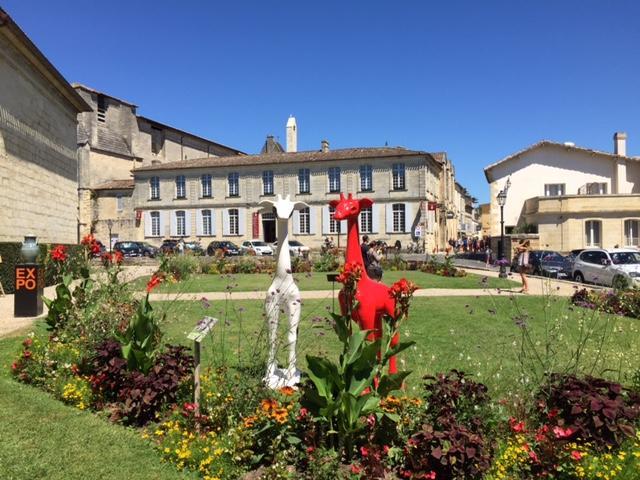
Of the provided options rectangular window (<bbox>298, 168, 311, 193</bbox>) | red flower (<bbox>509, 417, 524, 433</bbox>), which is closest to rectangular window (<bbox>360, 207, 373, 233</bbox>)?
rectangular window (<bbox>298, 168, 311, 193</bbox>)

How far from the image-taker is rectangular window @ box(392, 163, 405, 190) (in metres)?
38.1

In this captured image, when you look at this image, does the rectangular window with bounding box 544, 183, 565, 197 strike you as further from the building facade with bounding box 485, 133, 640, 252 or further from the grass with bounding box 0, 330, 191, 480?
the grass with bounding box 0, 330, 191, 480

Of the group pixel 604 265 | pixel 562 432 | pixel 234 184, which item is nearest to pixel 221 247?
pixel 234 184

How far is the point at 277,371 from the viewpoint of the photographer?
5.13 metres

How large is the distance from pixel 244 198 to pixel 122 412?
3731 cm

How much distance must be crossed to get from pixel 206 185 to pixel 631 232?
102 feet

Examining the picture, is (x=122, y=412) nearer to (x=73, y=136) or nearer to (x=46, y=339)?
(x=46, y=339)

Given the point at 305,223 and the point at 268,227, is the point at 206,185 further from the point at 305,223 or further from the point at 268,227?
the point at 305,223

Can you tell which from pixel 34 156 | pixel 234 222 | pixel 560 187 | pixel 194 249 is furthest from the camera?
pixel 234 222

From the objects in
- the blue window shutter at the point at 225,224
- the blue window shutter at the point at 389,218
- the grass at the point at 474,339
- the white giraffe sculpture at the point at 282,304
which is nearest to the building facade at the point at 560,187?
the blue window shutter at the point at 389,218

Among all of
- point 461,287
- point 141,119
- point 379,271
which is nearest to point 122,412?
point 379,271

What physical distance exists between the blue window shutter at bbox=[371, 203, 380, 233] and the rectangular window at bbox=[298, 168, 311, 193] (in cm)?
557

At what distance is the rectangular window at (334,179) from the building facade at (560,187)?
1140cm

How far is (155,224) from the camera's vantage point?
4278 cm
